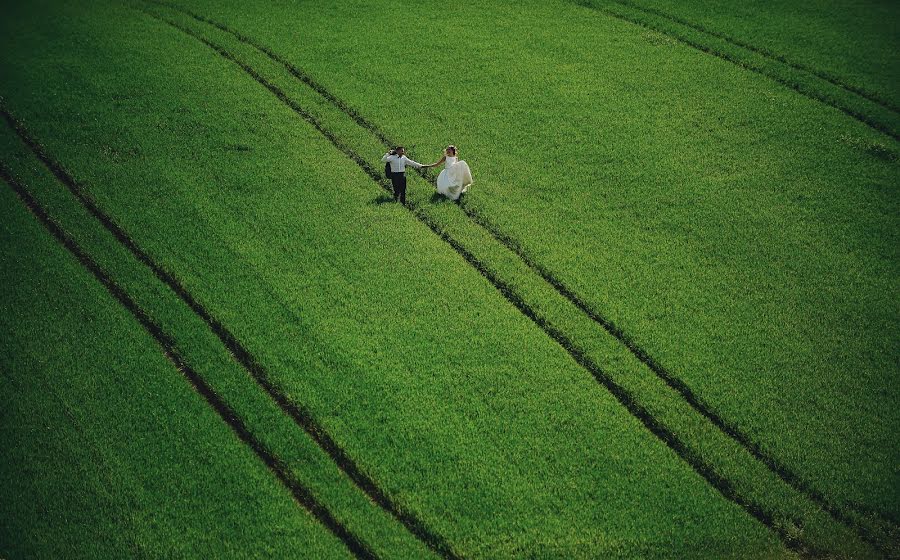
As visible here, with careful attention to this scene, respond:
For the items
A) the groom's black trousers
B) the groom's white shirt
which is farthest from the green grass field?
the groom's white shirt

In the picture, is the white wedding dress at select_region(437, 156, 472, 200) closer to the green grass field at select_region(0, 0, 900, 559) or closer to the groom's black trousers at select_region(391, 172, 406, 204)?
the green grass field at select_region(0, 0, 900, 559)

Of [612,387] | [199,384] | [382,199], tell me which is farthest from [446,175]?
[199,384]

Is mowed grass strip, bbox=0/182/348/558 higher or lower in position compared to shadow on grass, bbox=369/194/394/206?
lower

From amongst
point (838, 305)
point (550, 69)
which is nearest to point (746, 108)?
point (550, 69)

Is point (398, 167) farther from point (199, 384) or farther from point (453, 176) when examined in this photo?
point (199, 384)

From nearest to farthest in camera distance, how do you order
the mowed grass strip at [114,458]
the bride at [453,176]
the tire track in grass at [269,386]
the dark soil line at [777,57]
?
the mowed grass strip at [114,458] → the tire track in grass at [269,386] → the bride at [453,176] → the dark soil line at [777,57]

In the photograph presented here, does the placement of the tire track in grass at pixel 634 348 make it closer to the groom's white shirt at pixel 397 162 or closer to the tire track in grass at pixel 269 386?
the groom's white shirt at pixel 397 162

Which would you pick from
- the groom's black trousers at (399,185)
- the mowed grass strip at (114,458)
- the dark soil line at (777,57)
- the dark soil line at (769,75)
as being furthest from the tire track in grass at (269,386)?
the dark soil line at (777,57)
